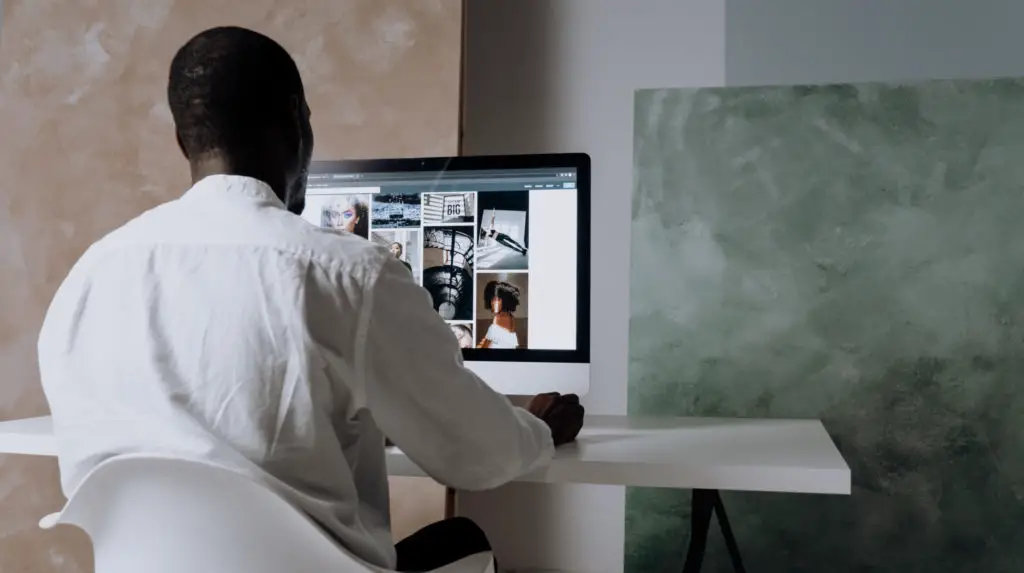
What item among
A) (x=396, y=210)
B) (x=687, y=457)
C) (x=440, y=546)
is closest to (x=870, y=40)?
(x=396, y=210)

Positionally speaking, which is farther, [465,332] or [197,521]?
[465,332]

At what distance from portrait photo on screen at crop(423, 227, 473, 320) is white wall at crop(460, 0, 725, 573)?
1.84 ft

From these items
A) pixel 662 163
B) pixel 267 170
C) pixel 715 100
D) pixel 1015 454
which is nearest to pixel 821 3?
pixel 715 100

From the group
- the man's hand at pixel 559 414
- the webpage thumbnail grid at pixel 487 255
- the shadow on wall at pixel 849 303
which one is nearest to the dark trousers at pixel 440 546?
the man's hand at pixel 559 414

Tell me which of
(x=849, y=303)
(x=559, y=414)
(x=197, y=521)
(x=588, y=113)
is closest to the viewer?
(x=197, y=521)

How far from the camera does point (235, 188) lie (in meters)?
0.94

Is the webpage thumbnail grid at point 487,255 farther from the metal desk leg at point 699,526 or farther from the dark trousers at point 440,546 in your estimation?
the dark trousers at point 440,546

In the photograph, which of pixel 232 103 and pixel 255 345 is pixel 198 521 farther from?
pixel 232 103

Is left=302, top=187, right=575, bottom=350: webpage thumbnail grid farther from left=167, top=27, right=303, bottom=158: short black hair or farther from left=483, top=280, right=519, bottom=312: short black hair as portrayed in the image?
left=167, top=27, right=303, bottom=158: short black hair

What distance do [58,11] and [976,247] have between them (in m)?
2.19

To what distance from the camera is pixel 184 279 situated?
2.82ft

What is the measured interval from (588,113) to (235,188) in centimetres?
132

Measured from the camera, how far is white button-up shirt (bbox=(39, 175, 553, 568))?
833 mm

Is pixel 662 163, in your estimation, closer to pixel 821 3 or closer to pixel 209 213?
pixel 821 3
